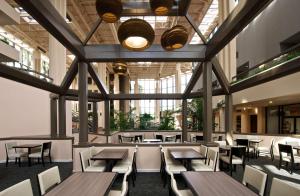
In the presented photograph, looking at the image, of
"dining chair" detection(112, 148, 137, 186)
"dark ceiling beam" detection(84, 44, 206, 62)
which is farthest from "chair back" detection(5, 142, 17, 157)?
"dining chair" detection(112, 148, 137, 186)

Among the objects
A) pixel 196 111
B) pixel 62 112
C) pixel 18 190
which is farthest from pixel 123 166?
pixel 196 111

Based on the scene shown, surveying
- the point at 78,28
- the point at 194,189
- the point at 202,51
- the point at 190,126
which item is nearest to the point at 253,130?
the point at 190,126

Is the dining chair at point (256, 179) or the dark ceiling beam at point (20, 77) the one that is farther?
the dark ceiling beam at point (20, 77)

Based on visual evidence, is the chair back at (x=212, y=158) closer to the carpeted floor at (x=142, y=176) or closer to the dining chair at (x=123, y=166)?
the carpeted floor at (x=142, y=176)

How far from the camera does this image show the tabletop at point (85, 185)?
2537mm

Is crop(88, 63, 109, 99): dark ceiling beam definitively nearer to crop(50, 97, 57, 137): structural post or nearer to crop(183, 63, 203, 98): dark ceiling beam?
crop(50, 97, 57, 137): structural post

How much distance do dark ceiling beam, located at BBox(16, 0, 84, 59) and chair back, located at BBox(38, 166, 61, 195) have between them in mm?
2154

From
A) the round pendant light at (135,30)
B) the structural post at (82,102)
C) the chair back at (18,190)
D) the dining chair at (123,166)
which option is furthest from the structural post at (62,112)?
the chair back at (18,190)

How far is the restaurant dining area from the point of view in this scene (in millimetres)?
3125

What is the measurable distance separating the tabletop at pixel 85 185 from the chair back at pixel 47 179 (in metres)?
0.20

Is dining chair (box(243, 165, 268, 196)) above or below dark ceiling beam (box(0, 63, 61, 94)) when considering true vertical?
below

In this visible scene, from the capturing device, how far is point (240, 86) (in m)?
7.91

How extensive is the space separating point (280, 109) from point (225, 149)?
6.96 metres

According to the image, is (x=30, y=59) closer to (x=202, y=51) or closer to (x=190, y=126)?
(x=190, y=126)
